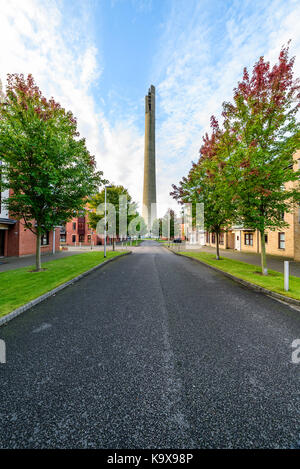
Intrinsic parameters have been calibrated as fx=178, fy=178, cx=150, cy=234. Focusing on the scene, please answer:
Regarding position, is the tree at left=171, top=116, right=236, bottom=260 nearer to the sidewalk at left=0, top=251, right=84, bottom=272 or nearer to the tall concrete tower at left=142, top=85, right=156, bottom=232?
the sidewalk at left=0, top=251, right=84, bottom=272

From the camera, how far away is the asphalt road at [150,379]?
1795mm

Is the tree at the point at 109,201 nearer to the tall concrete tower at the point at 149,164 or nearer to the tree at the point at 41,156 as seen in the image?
the tree at the point at 41,156

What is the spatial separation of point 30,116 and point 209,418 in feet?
43.0

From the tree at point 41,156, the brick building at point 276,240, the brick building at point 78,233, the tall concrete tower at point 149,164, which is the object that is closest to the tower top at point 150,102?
the tall concrete tower at point 149,164

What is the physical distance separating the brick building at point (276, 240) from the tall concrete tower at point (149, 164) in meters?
57.2

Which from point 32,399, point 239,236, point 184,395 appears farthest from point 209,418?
point 239,236

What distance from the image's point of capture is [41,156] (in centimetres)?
859

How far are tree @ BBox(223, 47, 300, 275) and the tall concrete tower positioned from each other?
73.4m

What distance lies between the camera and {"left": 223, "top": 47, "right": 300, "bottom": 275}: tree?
815 centimetres

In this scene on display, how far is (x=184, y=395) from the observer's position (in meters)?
2.26

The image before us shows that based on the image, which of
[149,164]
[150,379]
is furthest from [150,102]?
[150,379]

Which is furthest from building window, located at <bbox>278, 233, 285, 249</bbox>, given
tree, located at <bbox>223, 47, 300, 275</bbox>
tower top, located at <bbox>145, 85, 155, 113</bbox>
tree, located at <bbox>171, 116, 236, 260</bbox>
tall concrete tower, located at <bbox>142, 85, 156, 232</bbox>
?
tower top, located at <bbox>145, 85, 155, 113</bbox>

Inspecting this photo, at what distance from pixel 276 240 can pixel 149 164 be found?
228 ft

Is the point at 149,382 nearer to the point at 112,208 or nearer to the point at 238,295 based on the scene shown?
the point at 238,295
